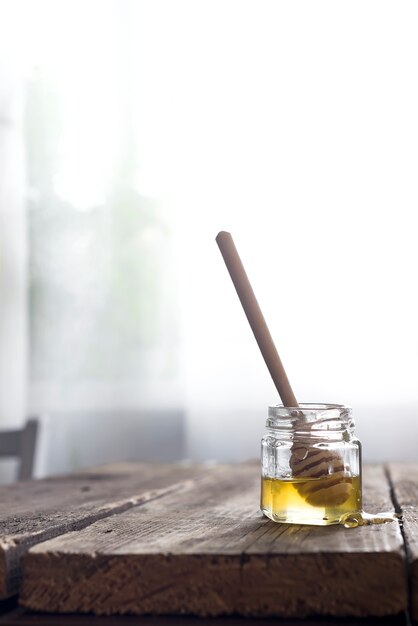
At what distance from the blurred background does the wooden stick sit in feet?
6.20

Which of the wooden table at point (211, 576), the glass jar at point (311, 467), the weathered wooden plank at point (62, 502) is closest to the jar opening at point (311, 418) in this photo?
the glass jar at point (311, 467)

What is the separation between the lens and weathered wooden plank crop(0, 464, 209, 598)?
677 millimetres

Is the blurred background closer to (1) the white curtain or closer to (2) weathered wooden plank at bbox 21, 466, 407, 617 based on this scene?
Result: (1) the white curtain

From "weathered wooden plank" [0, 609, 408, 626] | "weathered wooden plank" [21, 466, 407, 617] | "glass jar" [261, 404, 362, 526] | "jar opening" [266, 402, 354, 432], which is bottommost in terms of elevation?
"weathered wooden plank" [0, 609, 408, 626]

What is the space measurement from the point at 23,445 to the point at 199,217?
4.02ft

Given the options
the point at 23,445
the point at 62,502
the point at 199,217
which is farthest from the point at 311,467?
the point at 199,217

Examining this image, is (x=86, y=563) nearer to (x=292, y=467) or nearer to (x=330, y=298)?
(x=292, y=467)

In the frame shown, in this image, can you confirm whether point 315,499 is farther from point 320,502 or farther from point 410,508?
point 410,508

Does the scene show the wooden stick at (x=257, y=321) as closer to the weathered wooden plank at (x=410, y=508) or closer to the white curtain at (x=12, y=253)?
the weathered wooden plank at (x=410, y=508)

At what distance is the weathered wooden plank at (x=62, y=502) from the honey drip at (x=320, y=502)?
0.19 m

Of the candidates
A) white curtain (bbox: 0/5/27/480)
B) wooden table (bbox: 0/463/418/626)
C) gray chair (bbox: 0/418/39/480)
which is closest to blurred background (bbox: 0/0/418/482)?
white curtain (bbox: 0/5/27/480)

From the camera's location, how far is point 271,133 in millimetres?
2883

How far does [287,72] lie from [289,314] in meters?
0.81

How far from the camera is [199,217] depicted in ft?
9.50
